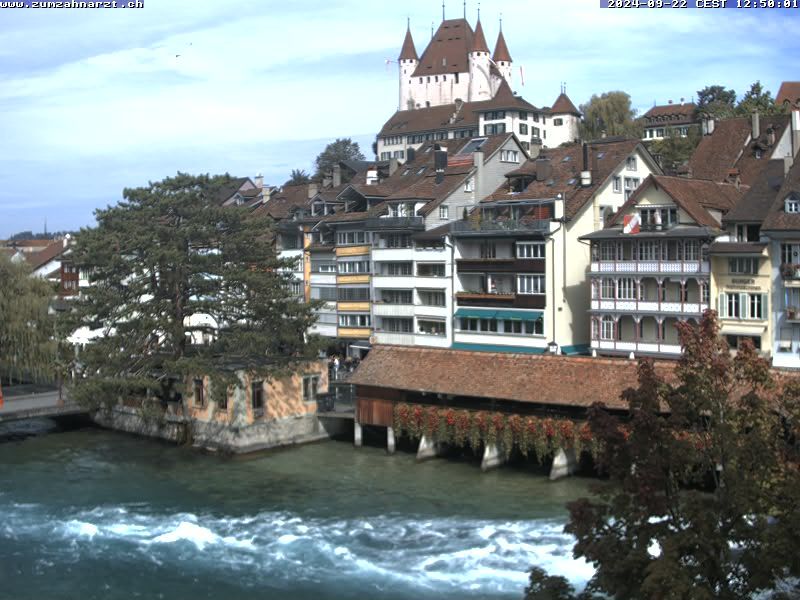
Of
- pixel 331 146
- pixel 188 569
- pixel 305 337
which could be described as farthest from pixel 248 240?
pixel 331 146

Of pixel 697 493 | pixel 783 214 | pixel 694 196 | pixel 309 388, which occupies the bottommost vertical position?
pixel 309 388

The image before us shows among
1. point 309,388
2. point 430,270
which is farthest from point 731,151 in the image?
point 309,388

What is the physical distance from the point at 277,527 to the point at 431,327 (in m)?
28.4

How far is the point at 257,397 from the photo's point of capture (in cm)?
5091

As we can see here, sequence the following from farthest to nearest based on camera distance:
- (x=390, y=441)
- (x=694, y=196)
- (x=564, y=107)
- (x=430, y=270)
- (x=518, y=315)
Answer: (x=564, y=107)
(x=430, y=270)
(x=518, y=315)
(x=694, y=196)
(x=390, y=441)

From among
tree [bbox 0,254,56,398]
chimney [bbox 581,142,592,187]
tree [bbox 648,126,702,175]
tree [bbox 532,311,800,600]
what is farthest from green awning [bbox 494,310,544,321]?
tree [bbox 532,311,800,600]

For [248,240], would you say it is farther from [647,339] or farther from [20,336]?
[647,339]

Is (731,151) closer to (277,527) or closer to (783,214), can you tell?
(783,214)

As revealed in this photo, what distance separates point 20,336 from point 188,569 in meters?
32.4

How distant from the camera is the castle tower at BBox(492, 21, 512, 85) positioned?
165750 mm

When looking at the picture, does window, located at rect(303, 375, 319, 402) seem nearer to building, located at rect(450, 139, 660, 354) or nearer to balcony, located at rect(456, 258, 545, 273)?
building, located at rect(450, 139, 660, 354)

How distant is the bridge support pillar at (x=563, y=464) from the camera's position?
4131 cm

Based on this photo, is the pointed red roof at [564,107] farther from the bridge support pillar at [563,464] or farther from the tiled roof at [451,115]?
the bridge support pillar at [563,464]

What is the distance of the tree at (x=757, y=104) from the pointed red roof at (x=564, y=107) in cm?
3409
